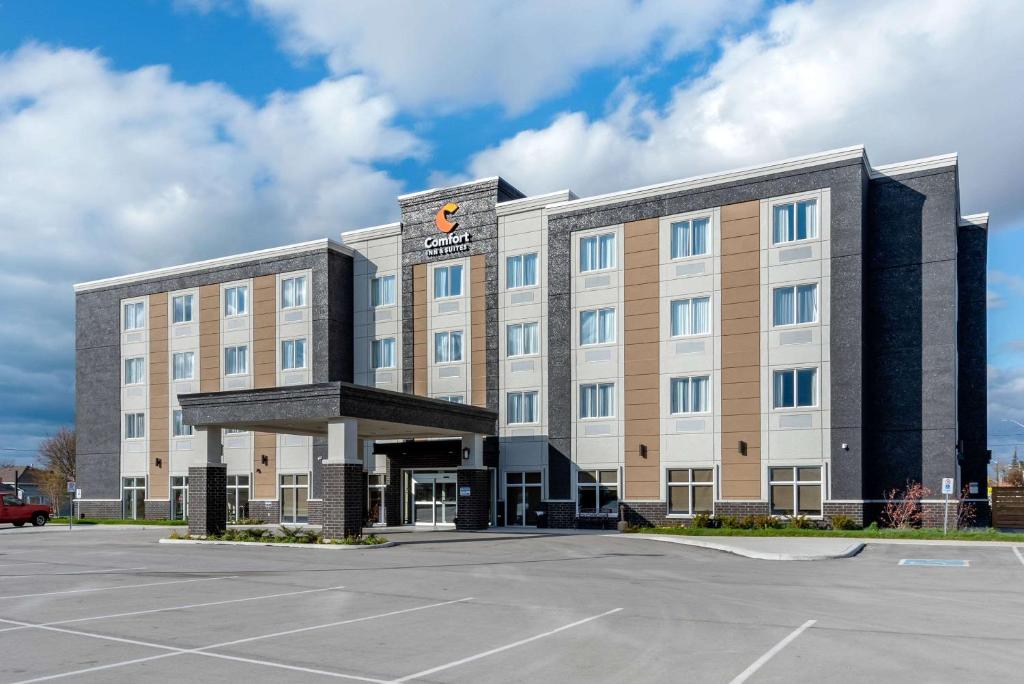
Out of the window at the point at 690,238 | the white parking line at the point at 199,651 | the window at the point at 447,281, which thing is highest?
the window at the point at 690,238

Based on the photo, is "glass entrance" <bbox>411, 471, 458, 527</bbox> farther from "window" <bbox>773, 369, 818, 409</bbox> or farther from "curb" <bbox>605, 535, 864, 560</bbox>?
"window" <bbox>773, 369, 818, 409</bbox>

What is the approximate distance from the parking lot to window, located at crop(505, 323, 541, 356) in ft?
55.7

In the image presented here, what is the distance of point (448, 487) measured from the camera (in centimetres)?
4256

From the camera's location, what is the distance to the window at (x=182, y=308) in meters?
51.8

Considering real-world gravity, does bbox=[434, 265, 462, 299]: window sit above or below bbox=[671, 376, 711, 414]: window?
above

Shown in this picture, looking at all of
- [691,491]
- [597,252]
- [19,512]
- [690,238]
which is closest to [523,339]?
[597,252]

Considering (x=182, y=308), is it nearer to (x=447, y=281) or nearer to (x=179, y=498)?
(x=179, y=498)

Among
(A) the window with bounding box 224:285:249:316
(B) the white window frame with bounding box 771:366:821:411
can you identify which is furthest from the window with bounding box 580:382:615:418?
(A) the window with bounding box 224:285:249:316

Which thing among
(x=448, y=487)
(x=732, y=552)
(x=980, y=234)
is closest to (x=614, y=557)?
(x=732, y=552)

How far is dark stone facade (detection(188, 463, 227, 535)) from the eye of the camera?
3403cm

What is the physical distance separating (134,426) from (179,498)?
544cm

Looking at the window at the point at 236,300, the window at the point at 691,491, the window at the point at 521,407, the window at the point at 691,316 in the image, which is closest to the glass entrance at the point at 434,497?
the window at the point at 521,407

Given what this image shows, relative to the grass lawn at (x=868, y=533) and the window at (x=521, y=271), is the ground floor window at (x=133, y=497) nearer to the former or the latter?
the window at (x=521, y=271)

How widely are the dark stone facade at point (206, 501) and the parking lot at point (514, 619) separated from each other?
8.58m
